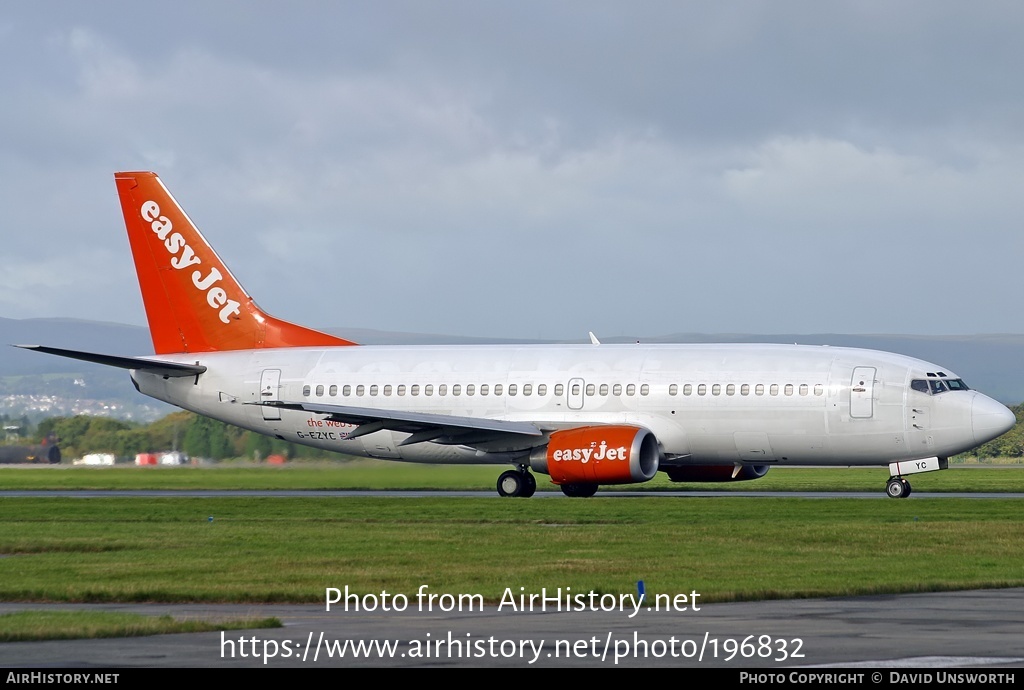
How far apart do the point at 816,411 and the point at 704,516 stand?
28.3 feet

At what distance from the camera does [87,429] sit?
60.3 m

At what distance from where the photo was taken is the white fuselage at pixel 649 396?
41.3 meters

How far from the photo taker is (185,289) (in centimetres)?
5012

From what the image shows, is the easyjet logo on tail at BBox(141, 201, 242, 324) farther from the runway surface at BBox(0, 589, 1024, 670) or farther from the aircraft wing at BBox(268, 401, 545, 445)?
the runway surface at BBox(0, 589, 1024, 670)

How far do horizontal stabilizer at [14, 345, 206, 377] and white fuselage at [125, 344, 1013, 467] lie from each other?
566mm

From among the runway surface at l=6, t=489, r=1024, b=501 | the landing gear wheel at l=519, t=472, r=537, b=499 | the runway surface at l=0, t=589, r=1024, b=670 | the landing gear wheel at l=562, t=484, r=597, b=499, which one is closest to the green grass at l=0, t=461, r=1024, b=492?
the runway surface at l=6, t=489, r=1024, b=501

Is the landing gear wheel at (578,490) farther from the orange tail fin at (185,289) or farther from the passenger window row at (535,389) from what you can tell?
the orange tail fin at (185,289)

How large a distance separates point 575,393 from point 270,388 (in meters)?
10.1

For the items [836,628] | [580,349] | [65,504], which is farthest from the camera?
[580,349]

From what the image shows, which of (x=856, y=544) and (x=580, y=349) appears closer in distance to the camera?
(x=856, y=544)

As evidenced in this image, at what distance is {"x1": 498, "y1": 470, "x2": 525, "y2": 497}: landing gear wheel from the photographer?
4412 cm
